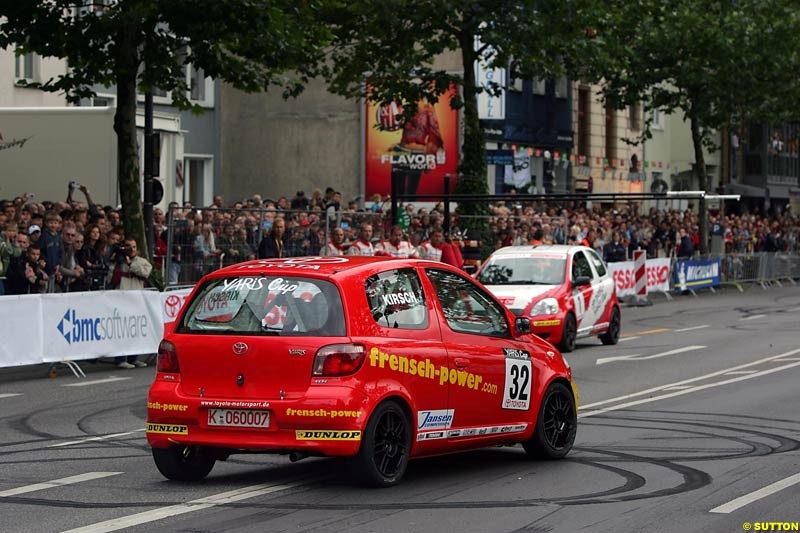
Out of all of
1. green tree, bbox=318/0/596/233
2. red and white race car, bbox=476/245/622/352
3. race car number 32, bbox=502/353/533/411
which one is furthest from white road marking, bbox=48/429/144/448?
green tree, bbox=318/0/596/233

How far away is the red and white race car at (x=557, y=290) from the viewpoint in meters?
21.8

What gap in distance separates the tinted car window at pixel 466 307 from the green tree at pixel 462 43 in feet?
71.2

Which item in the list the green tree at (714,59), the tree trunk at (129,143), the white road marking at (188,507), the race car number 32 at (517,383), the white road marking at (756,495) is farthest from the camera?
the green tree at (714,59)

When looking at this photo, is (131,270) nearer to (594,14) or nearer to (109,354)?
(109,354)

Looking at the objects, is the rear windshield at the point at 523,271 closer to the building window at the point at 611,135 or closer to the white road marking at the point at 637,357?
the white road marking at the point at 637,357

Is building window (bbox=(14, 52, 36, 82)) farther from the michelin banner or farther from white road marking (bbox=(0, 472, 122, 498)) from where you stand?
white road marking (bbox=(0, 472, 122, 498))

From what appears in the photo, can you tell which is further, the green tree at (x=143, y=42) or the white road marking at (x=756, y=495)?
the green tree at (x=143, y=42)

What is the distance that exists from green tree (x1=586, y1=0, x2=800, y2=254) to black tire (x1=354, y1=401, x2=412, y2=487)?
33.5 metres

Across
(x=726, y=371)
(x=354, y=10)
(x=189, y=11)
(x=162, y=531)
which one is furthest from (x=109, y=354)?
(x=354, y=10)

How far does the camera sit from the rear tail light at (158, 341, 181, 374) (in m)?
10.1

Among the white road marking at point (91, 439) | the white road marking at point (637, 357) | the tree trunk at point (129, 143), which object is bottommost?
the white road marking at point (637, 357)

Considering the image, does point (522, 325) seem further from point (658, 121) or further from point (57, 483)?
point (658, 121)

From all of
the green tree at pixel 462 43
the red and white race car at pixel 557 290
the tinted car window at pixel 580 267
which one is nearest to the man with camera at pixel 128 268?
the red and white race car at pixel 557 290

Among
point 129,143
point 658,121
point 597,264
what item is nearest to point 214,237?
point 129,143
